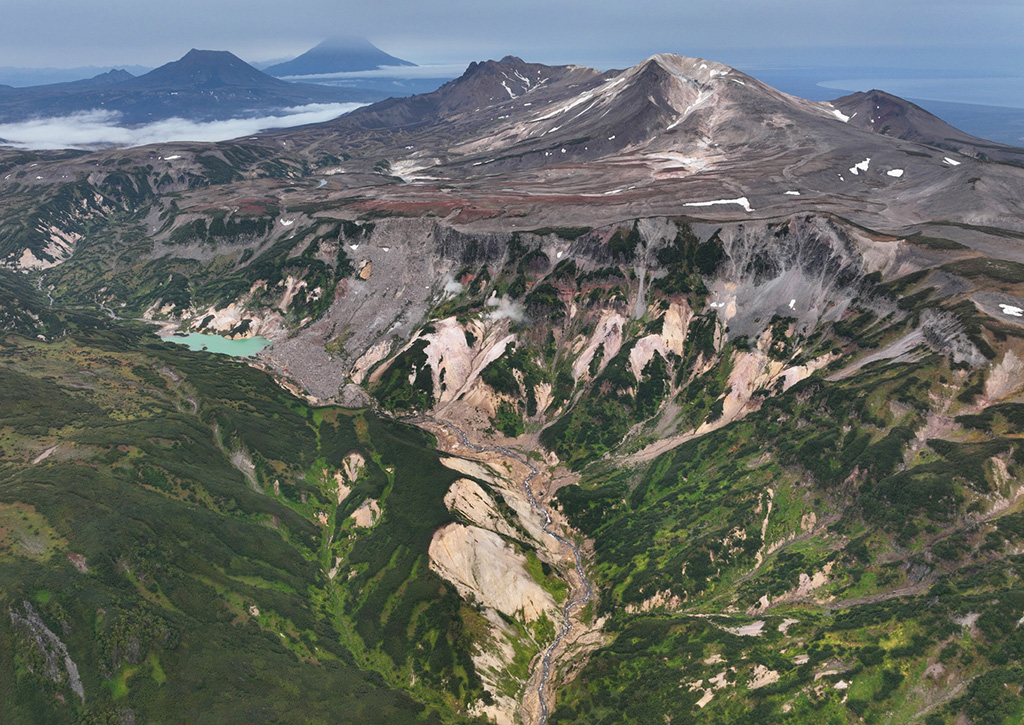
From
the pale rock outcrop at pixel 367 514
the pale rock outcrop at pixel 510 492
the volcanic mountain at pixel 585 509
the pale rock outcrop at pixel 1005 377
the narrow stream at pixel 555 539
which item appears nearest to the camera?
the volcanic mountain at pixel 585 509

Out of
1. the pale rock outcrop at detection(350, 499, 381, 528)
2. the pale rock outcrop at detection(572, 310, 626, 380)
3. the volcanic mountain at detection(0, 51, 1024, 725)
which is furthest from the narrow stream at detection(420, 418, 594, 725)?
the pale rock outcrop at detection(350, 499, 381, 528)

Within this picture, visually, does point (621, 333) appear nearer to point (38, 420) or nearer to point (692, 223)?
point (692, 223)

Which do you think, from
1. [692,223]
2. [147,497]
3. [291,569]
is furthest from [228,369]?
[692,223]

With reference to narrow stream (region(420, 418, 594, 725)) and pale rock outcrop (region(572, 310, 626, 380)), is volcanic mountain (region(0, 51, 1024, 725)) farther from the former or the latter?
pale rock outcrop (region(572, 310, 626, 380))

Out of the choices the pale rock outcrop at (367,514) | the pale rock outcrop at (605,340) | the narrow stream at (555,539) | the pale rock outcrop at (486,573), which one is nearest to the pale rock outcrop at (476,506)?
the pale rock outcrop at (486,573)

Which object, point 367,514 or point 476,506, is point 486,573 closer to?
point 476,506

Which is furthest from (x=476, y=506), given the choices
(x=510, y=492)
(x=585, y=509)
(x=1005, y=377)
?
(x=1005, y=377)

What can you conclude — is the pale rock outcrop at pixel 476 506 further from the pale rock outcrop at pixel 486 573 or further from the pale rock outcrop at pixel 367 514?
the pale rock outcrop at pixel 367 514
